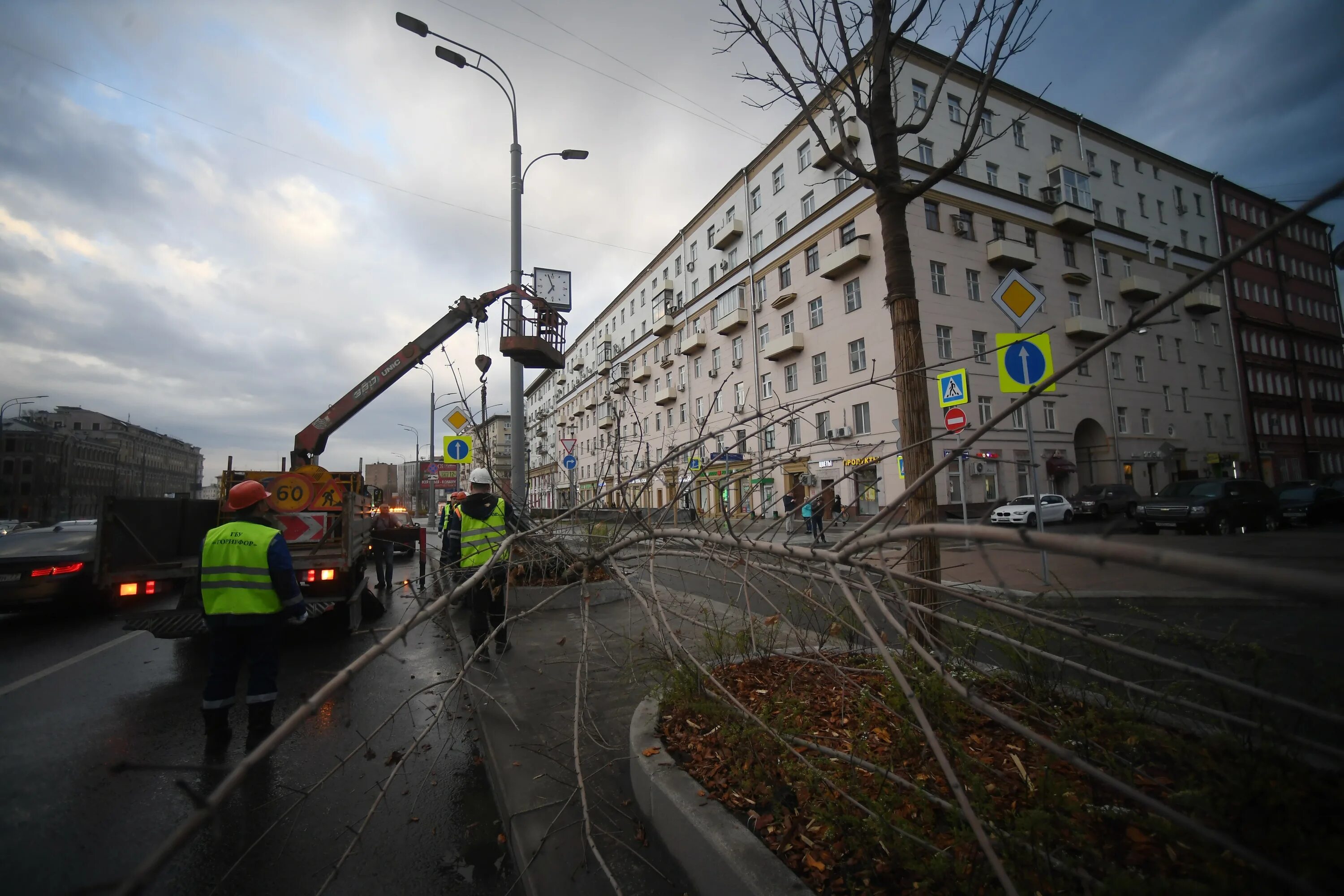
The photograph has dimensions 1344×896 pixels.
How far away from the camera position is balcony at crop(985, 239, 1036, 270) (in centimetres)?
2347

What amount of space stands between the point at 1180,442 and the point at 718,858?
126ft

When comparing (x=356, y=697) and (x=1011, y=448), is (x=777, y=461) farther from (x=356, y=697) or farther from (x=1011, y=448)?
(x=1011, y=448)

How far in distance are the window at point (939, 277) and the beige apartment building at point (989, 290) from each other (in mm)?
70

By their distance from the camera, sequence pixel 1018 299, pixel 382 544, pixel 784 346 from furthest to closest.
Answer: pixel 784 346 → pixel 382 544 → pixel 1018 299

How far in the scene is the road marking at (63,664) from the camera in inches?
188

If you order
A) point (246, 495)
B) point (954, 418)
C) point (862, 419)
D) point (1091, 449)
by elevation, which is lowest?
point (246, 495)

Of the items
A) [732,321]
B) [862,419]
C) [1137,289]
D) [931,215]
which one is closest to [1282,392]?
[1137,289]

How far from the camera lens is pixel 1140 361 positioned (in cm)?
2803

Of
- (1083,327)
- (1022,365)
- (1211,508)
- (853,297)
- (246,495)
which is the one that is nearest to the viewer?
(246,495)

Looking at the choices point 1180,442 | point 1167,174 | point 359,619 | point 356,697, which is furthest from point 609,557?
point 1167,174

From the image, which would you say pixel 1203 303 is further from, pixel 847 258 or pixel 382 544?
pixel 382 544

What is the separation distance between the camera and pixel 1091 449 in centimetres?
2619

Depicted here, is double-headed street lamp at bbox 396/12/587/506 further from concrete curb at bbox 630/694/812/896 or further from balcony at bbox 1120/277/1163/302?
balcony at bbox 1120/277/1163/302

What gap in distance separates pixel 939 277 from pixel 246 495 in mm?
24885
